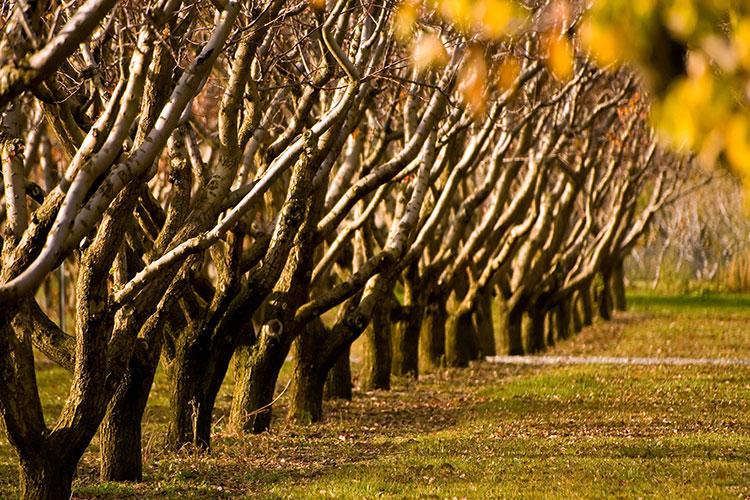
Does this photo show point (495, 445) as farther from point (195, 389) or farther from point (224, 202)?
point (224, 202)

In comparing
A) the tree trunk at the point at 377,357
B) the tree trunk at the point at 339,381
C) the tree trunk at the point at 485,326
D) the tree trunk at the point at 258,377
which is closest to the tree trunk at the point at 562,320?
the tree trunk at the point at 485,326

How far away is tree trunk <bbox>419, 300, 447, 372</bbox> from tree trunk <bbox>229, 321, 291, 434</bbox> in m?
9.12

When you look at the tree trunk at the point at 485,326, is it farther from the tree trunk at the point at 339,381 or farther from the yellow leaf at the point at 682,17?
the yellow leaf at the point at 682,17

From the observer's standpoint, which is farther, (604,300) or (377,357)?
(604,300)

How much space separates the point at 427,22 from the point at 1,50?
24.5 ft

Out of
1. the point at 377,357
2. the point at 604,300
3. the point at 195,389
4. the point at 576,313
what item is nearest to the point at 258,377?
the point at 195,389

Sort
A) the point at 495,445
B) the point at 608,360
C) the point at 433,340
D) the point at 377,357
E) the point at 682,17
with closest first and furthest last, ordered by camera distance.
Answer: the point at 682,17 < the point at 495,445 < the point at 377,357 < the point at 433,340 < the point at 608,360

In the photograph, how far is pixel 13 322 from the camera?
973 centimetres

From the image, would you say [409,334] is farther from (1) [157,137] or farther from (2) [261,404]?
(1) [157,137]

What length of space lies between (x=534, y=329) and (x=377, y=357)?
35.4 feet

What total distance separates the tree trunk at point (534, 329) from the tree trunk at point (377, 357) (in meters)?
10.3

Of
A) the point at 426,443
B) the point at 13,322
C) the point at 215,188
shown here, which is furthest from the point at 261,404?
the point at 13,322

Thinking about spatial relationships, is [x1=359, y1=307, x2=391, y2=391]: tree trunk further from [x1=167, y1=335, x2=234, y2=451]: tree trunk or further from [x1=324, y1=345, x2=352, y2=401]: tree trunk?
[x1=167, y1=335, x2=234, y2=451]: tree trunk

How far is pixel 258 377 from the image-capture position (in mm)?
14508
